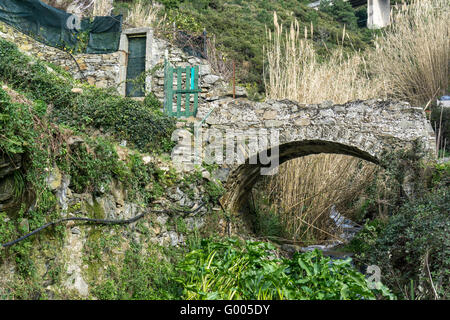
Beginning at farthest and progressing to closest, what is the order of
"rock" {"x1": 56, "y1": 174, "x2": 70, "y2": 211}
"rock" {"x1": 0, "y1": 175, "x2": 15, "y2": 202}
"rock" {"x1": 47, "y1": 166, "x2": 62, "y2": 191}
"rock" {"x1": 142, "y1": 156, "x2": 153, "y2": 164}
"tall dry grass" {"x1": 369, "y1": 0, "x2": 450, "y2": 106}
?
"tall dry grass" {"x1": 369, "y1": 0, "x2": 450, "y2": 106}
"rock" {"x1": 142, "y1": 156, "x2": 153, "y2": 164}
"rock" {"x1": 56, "y1": 174, "x2": 70, "y2": 211}
"rock" {"x1": 47, "y1": 166, "x2": 62, "y2": 191}
"rock" {"x1": 0, "y1": 175, "x2": 15, "y2": 202}

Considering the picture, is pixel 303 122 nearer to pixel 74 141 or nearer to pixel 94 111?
pixel 94 111

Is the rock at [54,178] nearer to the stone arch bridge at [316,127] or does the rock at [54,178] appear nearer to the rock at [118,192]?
the rock at [118,192]

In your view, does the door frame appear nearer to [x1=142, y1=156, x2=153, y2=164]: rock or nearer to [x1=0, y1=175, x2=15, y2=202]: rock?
[x1=142, y1=156, x2=153, y2=164]: rock

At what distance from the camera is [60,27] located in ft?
28.0

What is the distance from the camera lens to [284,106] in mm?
5625

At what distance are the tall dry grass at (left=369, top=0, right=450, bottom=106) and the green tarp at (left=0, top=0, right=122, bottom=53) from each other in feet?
20.5

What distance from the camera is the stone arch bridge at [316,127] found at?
5266 millimetres

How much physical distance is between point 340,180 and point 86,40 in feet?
20.0

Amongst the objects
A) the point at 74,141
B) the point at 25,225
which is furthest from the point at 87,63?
the point at 25,225

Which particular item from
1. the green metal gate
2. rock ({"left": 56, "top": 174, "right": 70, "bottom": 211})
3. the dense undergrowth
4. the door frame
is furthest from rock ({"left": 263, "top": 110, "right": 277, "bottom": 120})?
the dense undergrowth

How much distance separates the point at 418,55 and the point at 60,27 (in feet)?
27.4

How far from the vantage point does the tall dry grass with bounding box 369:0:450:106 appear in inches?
379

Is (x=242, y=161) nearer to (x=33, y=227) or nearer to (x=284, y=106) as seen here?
(x=284, y=106)

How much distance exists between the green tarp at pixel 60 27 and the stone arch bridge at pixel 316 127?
401 cm
